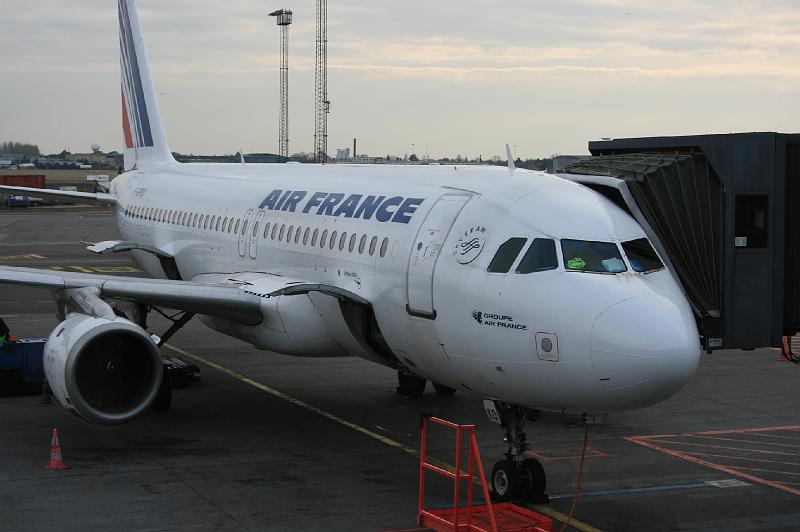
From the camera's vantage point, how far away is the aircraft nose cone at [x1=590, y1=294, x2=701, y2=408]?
43.4 feet

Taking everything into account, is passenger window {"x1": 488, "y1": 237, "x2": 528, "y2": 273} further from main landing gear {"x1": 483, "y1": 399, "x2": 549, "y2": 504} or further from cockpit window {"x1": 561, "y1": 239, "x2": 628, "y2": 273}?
main landing gear {"x1": 483, "y1": 399, "x2": 549, "y2": 504}

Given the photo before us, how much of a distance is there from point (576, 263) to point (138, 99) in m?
22.0

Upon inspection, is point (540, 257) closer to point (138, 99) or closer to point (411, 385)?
point (411, 385)

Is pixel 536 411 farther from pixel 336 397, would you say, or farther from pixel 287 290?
pixel 336 397

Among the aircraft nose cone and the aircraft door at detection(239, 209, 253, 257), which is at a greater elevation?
the aircraft door at detection(239, 209, 253, 257)

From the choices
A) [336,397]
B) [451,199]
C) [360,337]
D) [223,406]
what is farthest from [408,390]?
[451,199]

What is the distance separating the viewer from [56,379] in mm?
17703

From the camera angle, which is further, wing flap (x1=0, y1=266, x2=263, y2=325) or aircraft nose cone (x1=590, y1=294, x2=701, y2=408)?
wing flap (x1=0, y1=266, x2=263, y2=325)

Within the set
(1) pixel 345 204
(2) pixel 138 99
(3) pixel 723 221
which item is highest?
(2) pixel 138 99

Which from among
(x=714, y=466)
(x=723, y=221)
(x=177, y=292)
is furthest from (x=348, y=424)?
(x=723, y=221)

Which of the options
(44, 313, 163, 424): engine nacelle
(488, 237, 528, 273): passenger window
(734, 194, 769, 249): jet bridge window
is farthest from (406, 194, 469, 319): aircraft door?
(44, 313, 163, 424): engine nacelle

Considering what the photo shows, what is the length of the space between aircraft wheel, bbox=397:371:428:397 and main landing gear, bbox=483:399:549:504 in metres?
7.79

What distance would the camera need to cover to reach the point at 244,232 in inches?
910

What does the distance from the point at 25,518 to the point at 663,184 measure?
9.64 m
